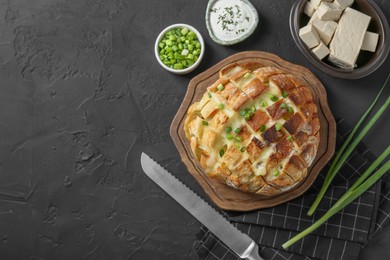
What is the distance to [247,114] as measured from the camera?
367 centimetres

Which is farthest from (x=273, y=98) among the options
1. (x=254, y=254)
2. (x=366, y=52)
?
(x=254, y=254)

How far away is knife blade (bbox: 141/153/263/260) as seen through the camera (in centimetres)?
404

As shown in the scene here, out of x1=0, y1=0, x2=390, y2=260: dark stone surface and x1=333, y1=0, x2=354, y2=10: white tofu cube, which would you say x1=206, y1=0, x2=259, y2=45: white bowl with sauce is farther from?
x1=333, y1=0, x2=354, y2=10: white tofu cube

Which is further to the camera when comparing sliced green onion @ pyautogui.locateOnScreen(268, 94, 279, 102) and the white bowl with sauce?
the white bowl with sauce

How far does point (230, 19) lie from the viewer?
436cm

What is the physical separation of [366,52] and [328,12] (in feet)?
1.71

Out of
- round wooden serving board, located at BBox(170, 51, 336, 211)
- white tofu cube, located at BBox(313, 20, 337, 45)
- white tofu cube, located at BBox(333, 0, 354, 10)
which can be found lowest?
round wooden serving board, located at BBox(170, 51, 336, 211)

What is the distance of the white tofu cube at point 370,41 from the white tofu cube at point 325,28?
0.28 metres

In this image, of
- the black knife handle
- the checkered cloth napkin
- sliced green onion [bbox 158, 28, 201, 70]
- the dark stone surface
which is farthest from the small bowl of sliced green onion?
the black knife handle

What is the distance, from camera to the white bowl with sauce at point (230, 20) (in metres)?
4.36

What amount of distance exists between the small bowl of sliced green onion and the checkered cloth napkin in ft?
4.44

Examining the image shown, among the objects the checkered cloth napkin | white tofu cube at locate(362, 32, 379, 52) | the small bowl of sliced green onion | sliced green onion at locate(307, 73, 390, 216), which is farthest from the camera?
the small bowl of sliced green onion

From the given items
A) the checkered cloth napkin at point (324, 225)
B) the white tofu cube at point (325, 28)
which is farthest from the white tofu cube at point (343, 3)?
the checkered cloth napkin at point (324, 225)

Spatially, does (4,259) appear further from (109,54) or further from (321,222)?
(321,222)
